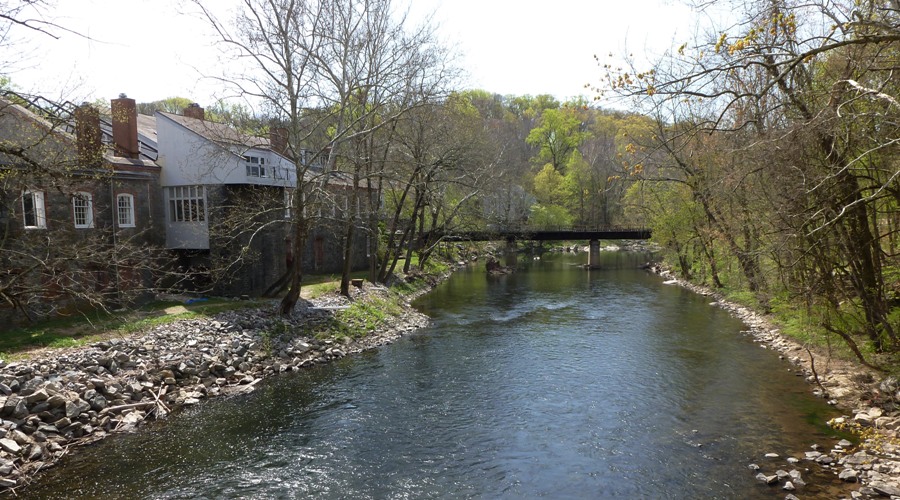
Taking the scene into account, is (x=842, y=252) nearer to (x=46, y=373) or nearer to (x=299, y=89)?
(x=299, y=89)

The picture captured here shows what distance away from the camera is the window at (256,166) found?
23417 mm

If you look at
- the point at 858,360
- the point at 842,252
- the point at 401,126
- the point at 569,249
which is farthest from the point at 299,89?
the point at 569,249

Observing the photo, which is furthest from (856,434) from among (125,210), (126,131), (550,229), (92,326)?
(550,229)

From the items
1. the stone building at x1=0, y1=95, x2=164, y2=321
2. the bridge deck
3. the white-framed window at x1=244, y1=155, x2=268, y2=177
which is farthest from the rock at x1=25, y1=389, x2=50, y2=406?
the bridge deck

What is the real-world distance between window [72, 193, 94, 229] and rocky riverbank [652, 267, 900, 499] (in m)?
21.5

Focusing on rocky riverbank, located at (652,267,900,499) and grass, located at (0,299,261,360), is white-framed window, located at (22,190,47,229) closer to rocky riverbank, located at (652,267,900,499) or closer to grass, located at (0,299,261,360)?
grass, located at (0,299,261,360)

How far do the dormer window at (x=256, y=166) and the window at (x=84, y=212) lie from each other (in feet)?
18.7

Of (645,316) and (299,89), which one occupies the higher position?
(299,89)

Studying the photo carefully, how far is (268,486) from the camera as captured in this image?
9.84 m

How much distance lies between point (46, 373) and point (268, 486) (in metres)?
6.82

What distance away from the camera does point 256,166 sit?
23.8 meters

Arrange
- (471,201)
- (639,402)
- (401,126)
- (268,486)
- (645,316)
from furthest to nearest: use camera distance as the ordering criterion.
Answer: (471,201) < (401,126) < (645,316) < (639,402) < (268,486)

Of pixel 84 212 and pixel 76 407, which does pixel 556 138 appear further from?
pixel 76 407

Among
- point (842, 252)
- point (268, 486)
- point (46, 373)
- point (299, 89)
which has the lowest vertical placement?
point (268, 486)
